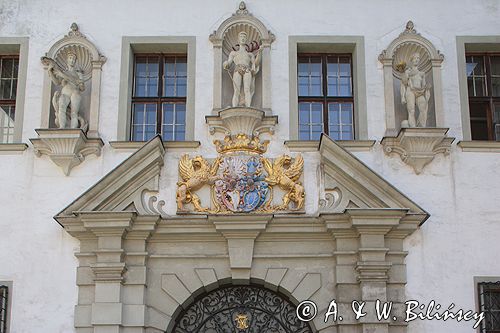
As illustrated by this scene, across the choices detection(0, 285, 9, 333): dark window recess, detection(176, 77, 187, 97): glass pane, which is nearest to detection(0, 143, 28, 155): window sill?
detection(0, 285, 9, 333): dark window recess

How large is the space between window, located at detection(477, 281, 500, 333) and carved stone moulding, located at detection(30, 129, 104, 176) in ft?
19.2

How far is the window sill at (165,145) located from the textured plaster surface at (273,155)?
0.35ft

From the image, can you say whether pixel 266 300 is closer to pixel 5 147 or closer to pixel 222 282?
pixel 222 282

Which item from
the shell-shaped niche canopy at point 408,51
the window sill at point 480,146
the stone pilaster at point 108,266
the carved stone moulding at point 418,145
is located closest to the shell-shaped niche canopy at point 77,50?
the stone pilaster at point 108,266

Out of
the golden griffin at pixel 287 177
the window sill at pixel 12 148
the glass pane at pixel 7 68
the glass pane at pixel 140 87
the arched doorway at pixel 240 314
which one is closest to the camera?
the arched doorway at pixel 240 314

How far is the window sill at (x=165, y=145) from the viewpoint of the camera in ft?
45.9

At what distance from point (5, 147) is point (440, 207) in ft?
21.0

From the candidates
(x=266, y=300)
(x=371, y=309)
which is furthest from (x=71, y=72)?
(x=371, y=309)

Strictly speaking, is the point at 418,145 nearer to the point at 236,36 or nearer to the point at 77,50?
the point at 236,36

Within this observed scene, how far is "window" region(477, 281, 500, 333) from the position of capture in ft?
43.6

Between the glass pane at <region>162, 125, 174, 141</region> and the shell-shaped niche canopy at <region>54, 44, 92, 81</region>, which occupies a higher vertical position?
the shell-shaped niche canopy at <region>54, 44, 92, 81</region>

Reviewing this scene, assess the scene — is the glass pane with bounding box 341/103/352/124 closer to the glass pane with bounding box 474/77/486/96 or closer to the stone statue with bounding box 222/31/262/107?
the stone statue with bounding box 222/31/262/107

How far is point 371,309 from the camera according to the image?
13.1m

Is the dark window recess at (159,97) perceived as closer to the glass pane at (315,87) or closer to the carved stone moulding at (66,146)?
the carved stone moulding at (66,146)
